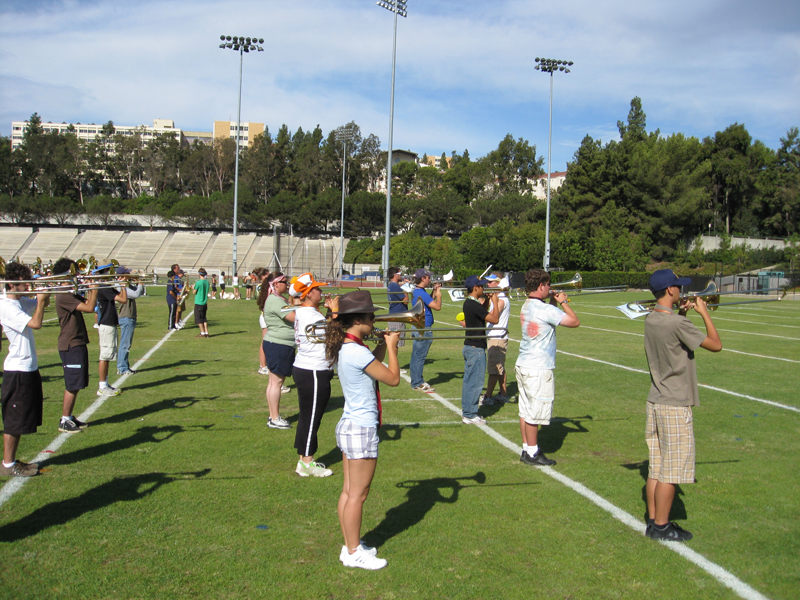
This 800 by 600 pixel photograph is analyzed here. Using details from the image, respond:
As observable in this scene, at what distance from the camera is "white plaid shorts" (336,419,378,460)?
391 centimetres

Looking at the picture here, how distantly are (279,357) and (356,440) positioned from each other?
12.0ft

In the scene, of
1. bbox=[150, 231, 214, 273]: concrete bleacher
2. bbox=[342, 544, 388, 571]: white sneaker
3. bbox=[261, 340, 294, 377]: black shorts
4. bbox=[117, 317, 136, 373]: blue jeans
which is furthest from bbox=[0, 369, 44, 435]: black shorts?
bbox=[150, 231, 214, 273]: concrete bleacher

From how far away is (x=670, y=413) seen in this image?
4457 mm

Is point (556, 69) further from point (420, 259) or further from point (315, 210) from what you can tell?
point (315, 210)

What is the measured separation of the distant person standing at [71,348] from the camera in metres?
7.03

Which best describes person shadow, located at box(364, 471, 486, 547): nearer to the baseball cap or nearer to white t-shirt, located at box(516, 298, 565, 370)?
white t-shirt, located at box(516, 298, 565, 370)

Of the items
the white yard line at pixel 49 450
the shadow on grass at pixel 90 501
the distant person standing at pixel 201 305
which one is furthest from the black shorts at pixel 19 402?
the distant person standing at pixel 201 305

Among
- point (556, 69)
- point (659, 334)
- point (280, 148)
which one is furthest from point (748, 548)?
point (280, 148)

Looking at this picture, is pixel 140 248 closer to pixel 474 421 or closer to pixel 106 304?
pixel 106 304

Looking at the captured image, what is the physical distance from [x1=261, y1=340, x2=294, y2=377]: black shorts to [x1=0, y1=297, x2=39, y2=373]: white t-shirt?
2538mm

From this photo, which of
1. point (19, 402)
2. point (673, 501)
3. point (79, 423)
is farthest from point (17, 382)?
point (673, 501)

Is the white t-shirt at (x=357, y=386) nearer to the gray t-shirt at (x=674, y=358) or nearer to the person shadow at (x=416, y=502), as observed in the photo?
the person shadow at (x=416, y=502)

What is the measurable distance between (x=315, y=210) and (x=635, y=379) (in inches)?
3157

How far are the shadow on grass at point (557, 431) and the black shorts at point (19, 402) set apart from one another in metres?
5.26
